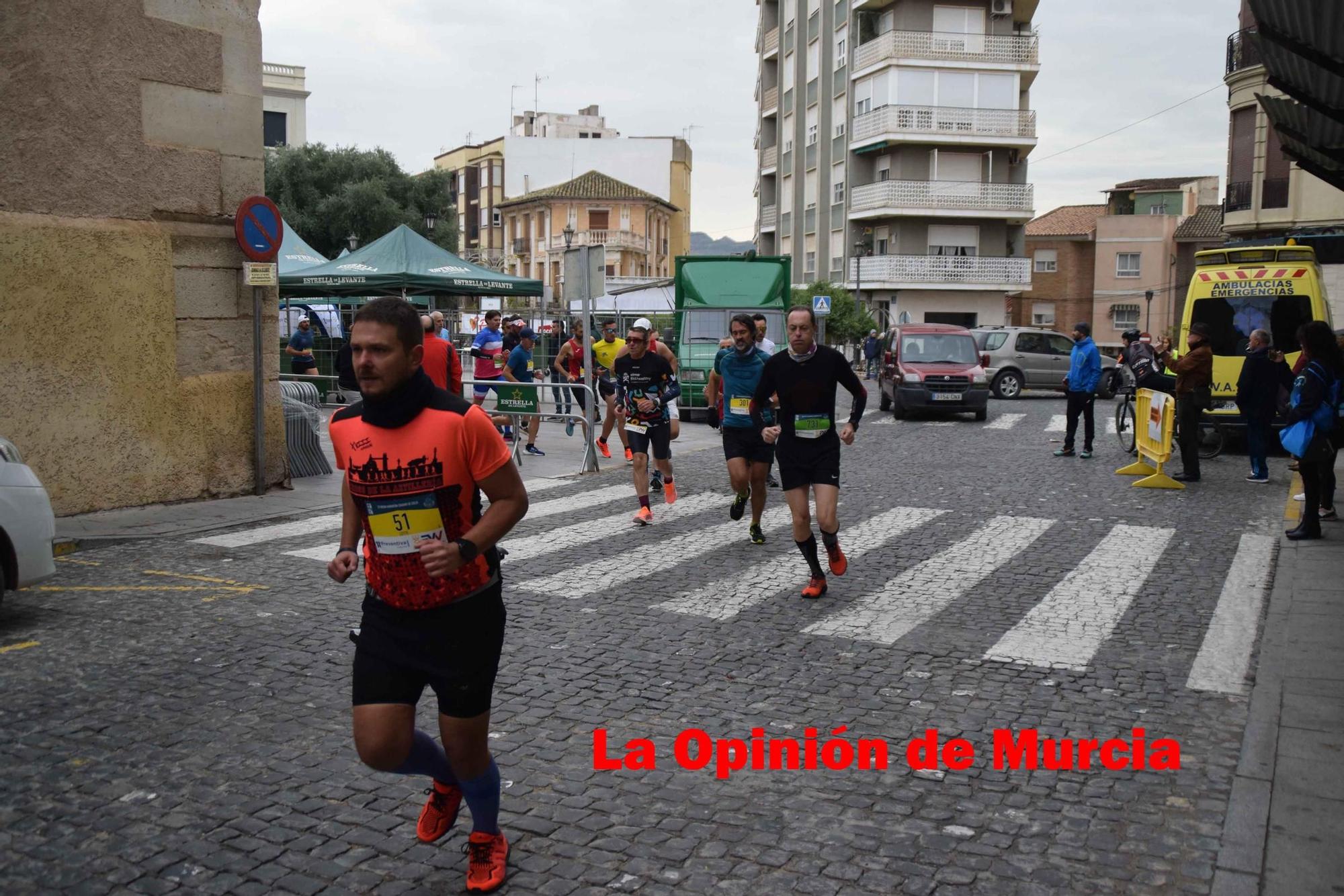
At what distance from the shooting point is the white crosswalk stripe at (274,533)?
9.92m

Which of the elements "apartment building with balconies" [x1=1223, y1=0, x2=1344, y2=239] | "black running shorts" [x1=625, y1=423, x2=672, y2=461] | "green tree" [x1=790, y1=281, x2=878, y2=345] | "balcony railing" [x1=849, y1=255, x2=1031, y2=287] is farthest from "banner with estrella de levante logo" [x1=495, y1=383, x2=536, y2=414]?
"balcony railing" [x1=849, y1=255, x2=1031, y2=287]

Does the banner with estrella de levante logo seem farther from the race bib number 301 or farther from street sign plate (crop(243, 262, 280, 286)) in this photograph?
the race bib number 301

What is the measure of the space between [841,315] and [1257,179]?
51.4 feet

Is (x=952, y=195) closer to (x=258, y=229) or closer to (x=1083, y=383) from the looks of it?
(x=1083, y=383)

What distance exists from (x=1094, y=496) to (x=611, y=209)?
7563cm

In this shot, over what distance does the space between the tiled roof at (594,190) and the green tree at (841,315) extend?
39.5m

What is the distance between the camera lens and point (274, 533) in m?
10.4

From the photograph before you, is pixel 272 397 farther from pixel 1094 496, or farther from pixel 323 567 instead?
pixel 1094 496

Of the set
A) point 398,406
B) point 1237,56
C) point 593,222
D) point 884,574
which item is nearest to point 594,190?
point 593,222

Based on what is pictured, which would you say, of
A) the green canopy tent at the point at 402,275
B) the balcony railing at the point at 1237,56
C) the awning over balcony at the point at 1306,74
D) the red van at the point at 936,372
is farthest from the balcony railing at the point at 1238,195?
the awning over balcony at the point at 1306,74

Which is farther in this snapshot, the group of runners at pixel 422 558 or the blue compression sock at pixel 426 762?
the blue compression sock at pixel 426 762

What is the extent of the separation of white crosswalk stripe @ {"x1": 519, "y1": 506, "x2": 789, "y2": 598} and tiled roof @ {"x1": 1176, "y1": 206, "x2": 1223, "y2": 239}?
55754mm

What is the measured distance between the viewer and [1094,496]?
12.8 metres

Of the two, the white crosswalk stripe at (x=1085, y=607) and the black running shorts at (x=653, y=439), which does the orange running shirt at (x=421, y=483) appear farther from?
the black running shorts at (x=653, y=439)
